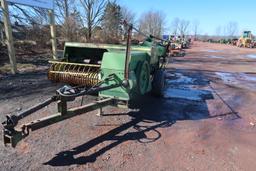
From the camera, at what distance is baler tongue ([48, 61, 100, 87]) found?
5.66m

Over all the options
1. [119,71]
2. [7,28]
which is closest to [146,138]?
[119,71]

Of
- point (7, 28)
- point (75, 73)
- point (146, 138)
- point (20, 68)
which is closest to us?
point (146, 138)

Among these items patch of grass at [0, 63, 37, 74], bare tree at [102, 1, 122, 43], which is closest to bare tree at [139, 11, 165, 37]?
bare tree at [102, 1, 122, 43]

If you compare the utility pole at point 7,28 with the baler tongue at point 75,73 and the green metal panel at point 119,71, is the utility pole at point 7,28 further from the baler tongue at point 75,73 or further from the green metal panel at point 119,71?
the green metal panel at point 119,71

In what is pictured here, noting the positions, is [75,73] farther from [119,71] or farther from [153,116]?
[153,116]

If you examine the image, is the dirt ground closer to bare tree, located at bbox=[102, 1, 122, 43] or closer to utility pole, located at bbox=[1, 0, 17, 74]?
utility pole, located at bbox=[1, 0, 17, 74]

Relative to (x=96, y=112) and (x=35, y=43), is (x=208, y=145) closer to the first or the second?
(x=96, y=112)

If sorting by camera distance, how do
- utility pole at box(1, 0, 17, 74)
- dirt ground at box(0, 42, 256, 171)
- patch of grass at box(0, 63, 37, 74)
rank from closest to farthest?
dirt ground at box(0, 42, 256, 171), utility pole at box(1, 0, 17, 74), patch of grass at box(0, 63, 37, 74)

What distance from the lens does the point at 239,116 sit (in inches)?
220

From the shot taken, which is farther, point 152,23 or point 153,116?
point 152,23

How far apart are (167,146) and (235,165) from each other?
3.15 feet

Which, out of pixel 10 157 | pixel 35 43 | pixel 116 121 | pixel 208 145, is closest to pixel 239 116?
pixel 208 145

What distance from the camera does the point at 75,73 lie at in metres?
5.79

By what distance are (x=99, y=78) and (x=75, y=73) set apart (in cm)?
115
